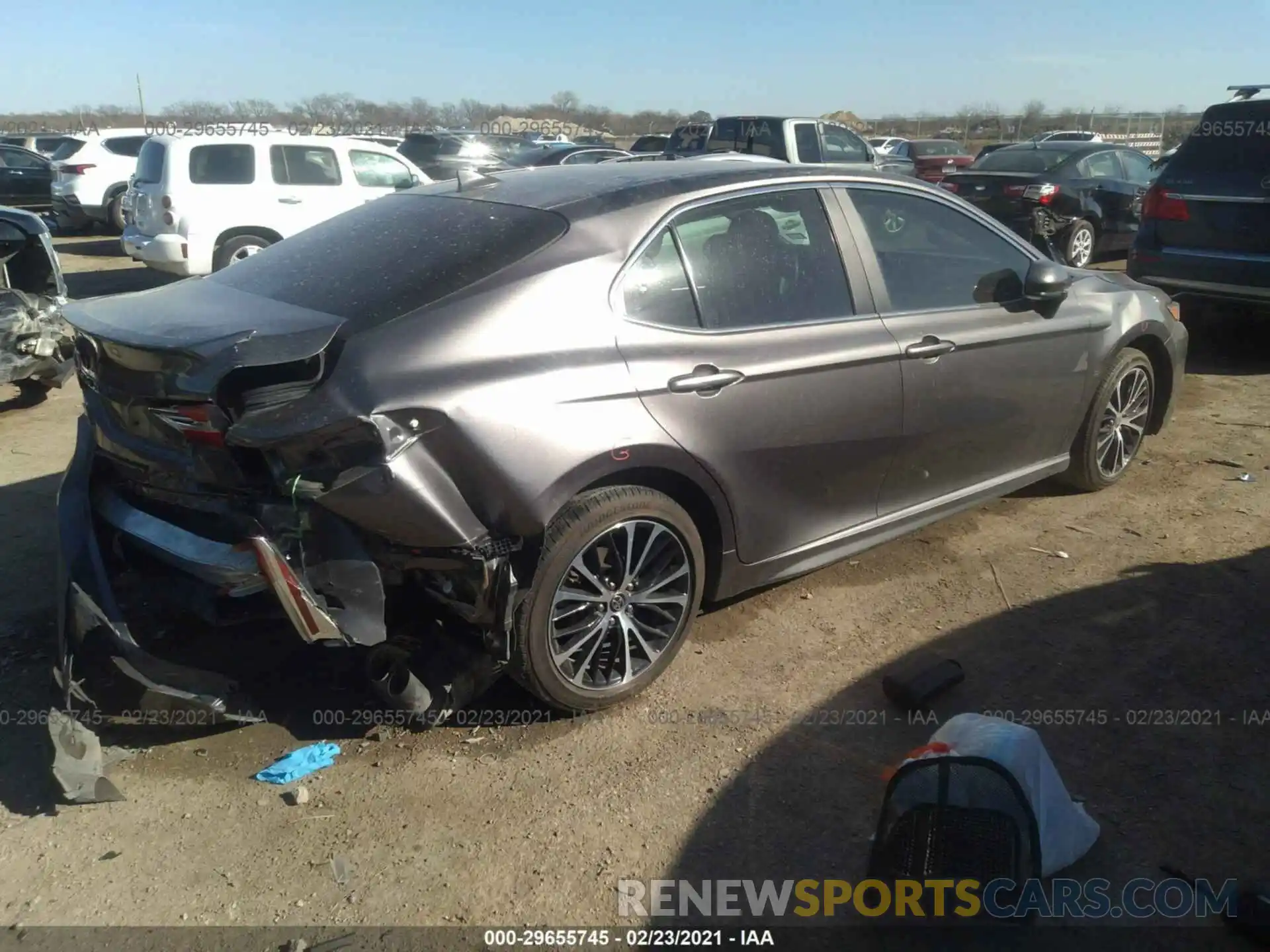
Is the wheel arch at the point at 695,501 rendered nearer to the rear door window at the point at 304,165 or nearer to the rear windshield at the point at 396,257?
the rear windshield at the point at 396,257

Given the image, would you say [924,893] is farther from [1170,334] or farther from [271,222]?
[271,222]

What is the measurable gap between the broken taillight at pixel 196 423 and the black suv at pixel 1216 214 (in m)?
7.55

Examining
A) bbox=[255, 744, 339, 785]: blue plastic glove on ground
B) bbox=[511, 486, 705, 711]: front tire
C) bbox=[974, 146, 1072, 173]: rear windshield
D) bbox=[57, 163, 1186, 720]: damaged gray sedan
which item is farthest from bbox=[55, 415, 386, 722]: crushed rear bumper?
Result: bbox=[974, 146, 1072, 173]: rear windshield

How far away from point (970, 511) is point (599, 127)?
5763cm

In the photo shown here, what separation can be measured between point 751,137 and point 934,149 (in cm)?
1375

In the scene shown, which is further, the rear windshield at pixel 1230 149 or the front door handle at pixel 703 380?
the rear windshield at pixel 1230 149

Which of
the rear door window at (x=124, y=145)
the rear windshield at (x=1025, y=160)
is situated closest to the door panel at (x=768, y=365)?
the rear windshield at (x=1025, y=160)

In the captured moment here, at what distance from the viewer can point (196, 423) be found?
296 cm

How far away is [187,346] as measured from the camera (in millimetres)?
2959

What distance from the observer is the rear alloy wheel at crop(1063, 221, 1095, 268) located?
40.3 feet

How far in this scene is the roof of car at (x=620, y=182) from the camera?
3.56m

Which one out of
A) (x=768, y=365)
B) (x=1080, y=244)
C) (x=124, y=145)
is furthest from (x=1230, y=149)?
(x=124, y=145)

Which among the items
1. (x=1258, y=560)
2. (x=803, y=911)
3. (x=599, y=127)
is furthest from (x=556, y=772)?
(x=599, y=127)

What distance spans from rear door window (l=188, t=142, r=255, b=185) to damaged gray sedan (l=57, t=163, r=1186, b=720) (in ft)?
27.2
